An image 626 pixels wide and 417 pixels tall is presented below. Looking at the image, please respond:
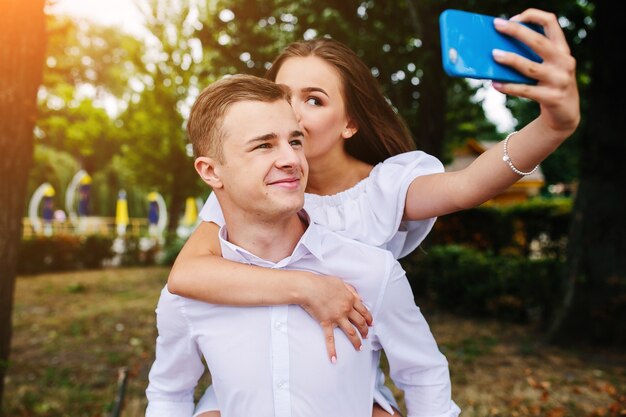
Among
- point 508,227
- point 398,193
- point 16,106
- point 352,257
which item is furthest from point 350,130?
point 508,227

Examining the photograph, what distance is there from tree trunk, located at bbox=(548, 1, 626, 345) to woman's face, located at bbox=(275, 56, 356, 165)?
20.1 feet

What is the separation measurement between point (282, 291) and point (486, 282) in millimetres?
8796

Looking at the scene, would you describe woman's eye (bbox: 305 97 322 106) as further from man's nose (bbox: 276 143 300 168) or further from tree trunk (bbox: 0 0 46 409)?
tree trunk (bbox: 0 0 46 409)

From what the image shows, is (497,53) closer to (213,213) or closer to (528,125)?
(528,125)

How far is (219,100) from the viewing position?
192 cm

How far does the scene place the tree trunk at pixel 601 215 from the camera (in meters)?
7.29

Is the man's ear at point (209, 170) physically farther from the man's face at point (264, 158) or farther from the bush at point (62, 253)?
the bush at point (62, 253)

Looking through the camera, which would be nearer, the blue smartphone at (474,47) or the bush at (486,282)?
the blue smartphone at (474,47)

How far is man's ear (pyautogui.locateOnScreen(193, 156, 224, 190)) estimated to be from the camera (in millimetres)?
1958

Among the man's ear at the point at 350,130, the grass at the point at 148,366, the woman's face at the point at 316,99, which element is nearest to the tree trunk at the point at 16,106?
the grass at the point at 148,366

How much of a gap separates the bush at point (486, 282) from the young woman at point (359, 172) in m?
7.43

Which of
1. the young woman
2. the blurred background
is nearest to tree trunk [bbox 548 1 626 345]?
the blurred background

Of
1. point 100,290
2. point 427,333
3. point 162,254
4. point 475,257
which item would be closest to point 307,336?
point 427,333

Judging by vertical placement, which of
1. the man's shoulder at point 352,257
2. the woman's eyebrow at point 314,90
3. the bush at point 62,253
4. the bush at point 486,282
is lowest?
the bush at point 62,253
